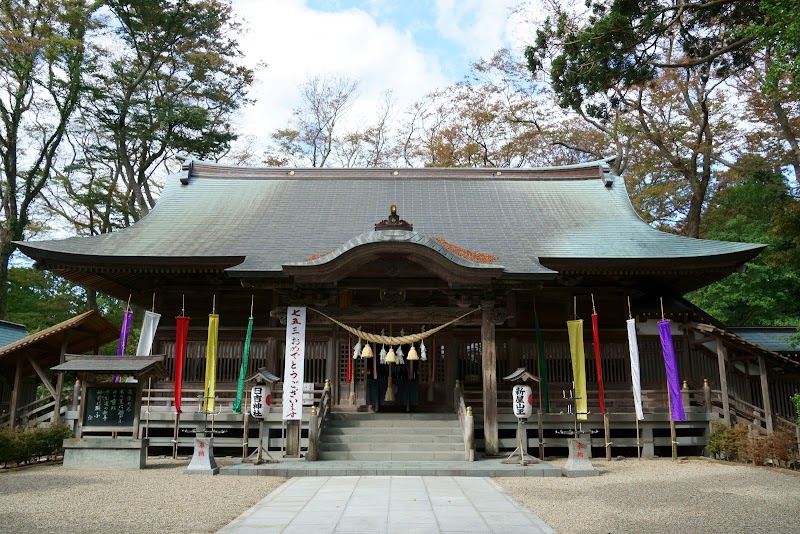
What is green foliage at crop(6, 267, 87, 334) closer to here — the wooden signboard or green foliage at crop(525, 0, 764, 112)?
the wooden signboard

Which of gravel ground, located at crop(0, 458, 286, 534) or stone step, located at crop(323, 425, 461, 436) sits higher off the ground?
stone step, located at crop(323, 425, 461, 436)

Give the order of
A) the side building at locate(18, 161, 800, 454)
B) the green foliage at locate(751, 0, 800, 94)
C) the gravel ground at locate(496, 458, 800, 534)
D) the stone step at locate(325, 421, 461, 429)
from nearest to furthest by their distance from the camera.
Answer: the gravel ground at locate(496, 458, 800, 534)
the green foliage at locate(751, 0, 800, 94)
the side building at locate(18, 161, 800, 454)
the stone step at locate(325, 421, 461, 429)

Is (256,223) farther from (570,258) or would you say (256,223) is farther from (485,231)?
(570,258)

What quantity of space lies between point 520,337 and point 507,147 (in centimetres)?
1693

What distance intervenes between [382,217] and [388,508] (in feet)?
34.6

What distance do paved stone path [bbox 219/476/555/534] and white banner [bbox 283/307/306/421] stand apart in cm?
216

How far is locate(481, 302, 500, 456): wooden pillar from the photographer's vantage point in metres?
12.1

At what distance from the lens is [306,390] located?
12805 mm

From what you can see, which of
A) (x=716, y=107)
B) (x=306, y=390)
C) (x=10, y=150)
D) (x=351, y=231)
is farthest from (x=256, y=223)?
(x=716, y=107)

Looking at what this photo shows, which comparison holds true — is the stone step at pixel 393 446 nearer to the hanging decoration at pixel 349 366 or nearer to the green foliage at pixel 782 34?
the hanging decoration at pixel 349 366

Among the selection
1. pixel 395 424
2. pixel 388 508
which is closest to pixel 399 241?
pixel 395 424

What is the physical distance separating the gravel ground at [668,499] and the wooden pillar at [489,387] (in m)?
2.05

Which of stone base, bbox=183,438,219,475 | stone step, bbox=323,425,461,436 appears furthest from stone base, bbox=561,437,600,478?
stone base, bbox=183,438,219,475

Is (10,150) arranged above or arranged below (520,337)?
above
